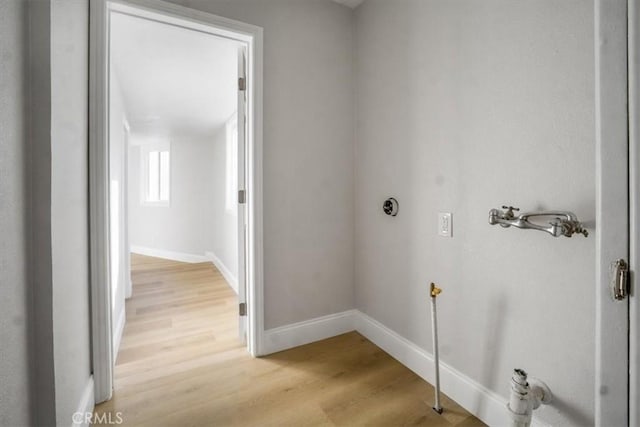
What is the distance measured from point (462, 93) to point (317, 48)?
3.86 ft

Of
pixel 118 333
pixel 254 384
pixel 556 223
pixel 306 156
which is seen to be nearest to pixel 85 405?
pixel 254 384

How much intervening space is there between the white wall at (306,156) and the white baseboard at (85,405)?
0.98 metres

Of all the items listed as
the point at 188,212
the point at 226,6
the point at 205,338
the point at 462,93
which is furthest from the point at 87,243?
the point at 188,212

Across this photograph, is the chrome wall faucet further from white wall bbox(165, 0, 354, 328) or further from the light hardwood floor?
white wall bbox(165, 0, 354, 328)

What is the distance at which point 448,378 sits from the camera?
5.18 ft

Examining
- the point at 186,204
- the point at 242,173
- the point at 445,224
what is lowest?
the point at 445,224

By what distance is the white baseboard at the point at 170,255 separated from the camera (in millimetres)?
5568

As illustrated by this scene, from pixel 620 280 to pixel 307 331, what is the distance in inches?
69.8

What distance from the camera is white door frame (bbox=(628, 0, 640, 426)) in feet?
2.72

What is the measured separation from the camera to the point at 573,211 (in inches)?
42.4

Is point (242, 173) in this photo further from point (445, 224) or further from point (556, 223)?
point (556, 223)

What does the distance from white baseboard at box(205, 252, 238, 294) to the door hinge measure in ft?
11.1

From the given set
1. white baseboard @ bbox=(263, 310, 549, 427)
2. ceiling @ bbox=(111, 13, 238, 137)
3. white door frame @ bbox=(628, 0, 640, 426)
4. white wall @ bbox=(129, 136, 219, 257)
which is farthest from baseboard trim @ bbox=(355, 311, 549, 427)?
white wall @ bbox=(129, 136, 219, 257)
